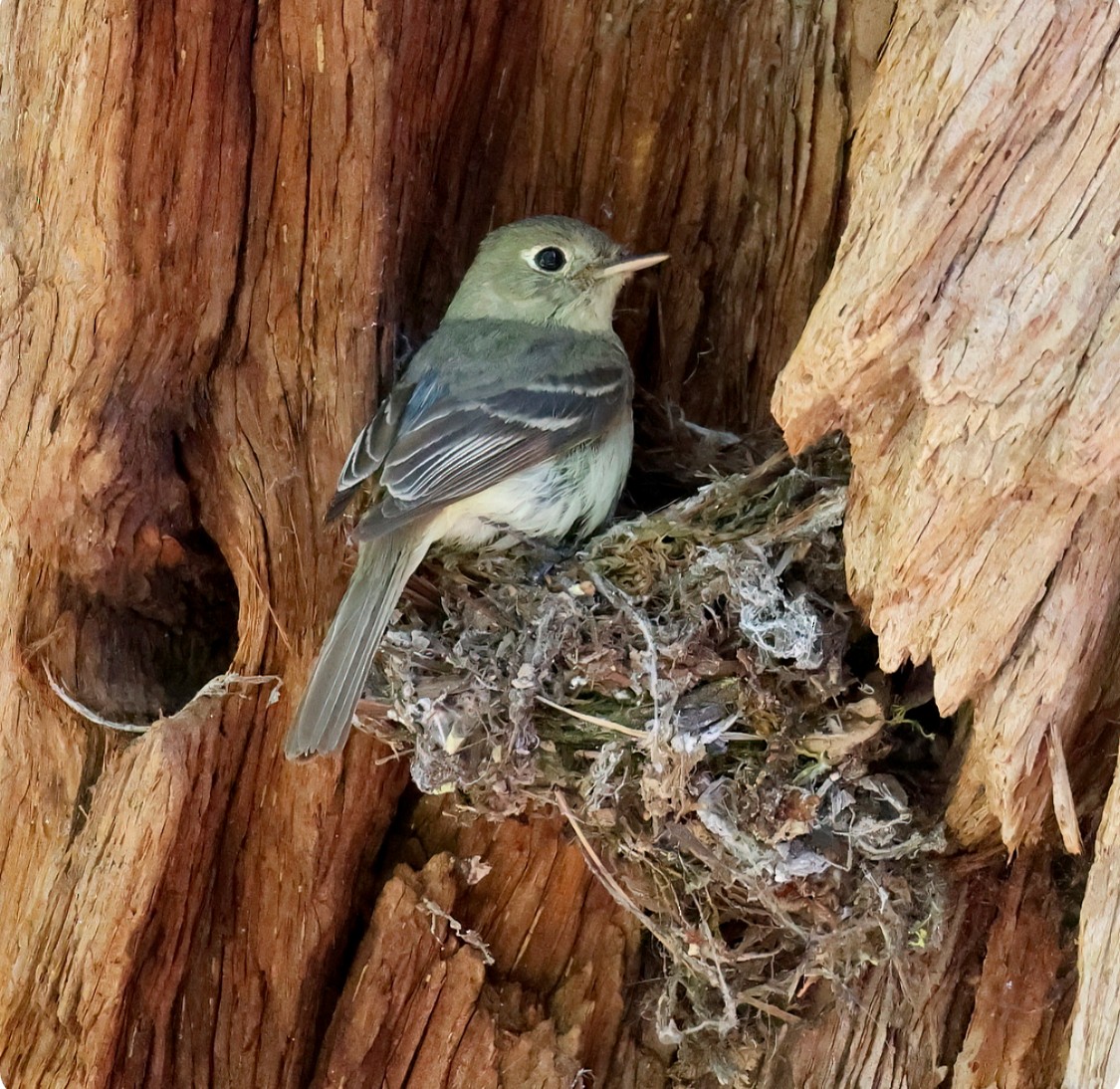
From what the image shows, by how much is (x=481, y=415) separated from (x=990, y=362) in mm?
1730

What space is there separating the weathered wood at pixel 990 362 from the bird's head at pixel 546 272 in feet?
4.58

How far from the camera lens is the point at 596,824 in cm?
342

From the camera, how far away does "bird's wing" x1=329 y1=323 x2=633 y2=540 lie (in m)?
3.62

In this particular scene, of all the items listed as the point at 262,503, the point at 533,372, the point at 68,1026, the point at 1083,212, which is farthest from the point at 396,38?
the point at 68,1026

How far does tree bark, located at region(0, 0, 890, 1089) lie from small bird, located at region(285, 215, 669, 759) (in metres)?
0.20

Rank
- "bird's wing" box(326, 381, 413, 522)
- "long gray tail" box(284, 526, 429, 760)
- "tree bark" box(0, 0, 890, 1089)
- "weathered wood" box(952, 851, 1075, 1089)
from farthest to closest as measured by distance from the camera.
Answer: "bird's wing" box(326, 381, 413, 522) < "tree bark" box(0, 0, 890, 1089) < "long gray tail" box(284, 526, 429, 760) < "weathered wood" box(952, 851, 1075, 1089)

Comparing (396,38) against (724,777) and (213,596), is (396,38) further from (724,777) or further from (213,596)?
(724,777)

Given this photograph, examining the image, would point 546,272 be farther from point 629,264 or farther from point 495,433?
point 495,433

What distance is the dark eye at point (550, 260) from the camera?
4109 millimetres

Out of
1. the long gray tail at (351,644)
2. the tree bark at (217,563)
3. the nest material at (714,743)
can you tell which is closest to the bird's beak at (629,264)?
the tree bark at (217,563)

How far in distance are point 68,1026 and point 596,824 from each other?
1.50 metres

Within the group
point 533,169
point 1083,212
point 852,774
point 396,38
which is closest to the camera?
point 1083,212

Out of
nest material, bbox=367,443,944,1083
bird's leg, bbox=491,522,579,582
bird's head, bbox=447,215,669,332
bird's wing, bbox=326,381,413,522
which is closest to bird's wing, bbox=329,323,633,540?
bird's wing, bbox=326,381,413,522

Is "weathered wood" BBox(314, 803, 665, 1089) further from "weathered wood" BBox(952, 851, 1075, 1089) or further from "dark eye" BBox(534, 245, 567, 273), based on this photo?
"dark eye" BBox(534, 245, 567, 273)
